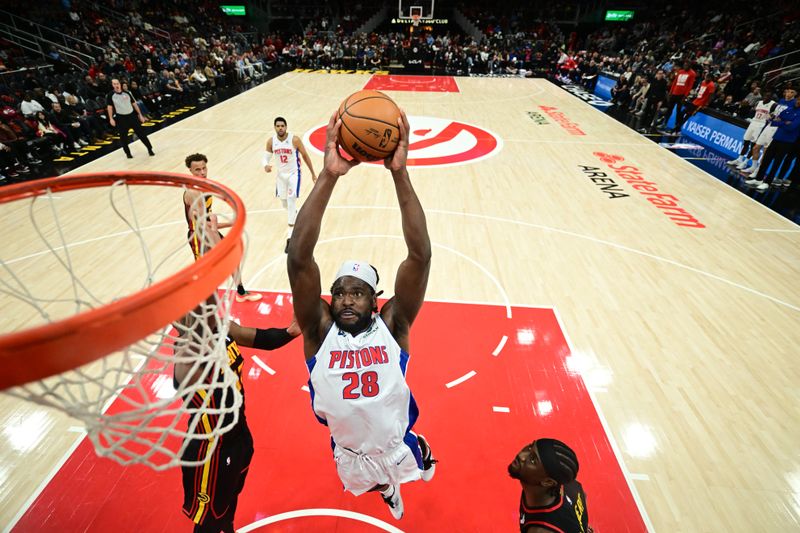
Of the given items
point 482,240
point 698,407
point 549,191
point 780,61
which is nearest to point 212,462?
point 698,407

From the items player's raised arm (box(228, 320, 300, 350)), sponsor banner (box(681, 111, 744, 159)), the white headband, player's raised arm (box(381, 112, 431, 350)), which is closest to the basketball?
player's raised arm (box(381, 112, 431, 350))

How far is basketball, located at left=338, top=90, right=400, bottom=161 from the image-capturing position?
6.68 ft

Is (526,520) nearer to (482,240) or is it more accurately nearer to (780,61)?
(482,240)

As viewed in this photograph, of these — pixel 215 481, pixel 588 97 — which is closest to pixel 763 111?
pixel 588 97

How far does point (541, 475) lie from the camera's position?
7.20ft

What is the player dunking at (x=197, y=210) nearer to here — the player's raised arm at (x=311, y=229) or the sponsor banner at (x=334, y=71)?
the player's raised arm at (x=311, y=229)

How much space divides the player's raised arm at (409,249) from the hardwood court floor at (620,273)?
1.88m

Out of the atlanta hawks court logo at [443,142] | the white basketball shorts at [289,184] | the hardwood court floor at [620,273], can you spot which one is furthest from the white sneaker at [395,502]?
the atlanta hawks court logo at [443,142]

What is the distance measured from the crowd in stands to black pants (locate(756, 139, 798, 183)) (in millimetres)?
2747

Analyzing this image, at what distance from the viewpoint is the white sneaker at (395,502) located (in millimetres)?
2641

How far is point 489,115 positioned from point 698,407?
1219 cm

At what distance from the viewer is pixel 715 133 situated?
11.8 meters

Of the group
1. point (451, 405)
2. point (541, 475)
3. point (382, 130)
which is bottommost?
point (451, 405)

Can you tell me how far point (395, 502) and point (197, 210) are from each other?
7.60ft
